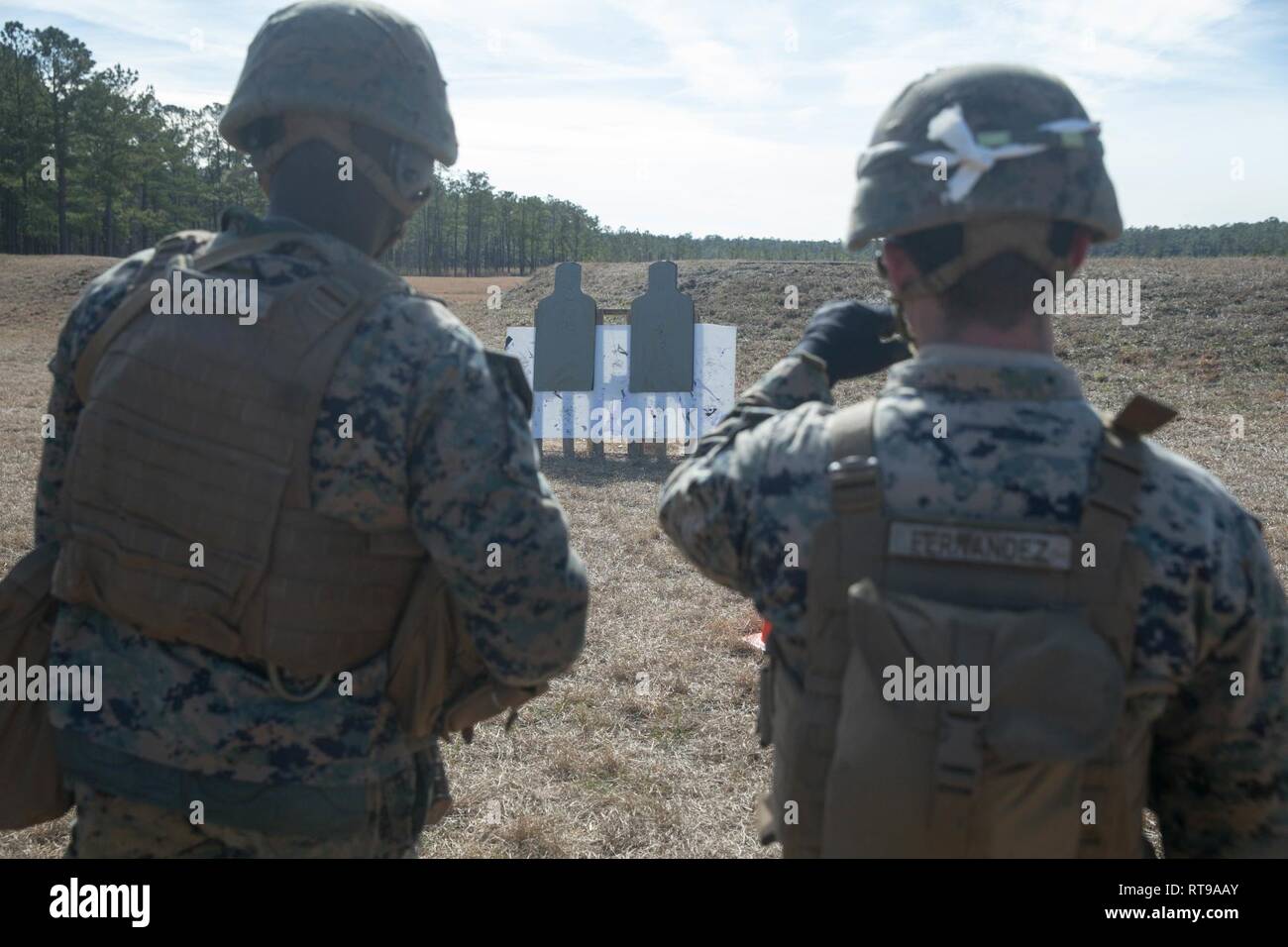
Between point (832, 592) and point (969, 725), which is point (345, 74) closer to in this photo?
point (832, 592)

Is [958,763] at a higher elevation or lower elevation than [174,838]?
higher

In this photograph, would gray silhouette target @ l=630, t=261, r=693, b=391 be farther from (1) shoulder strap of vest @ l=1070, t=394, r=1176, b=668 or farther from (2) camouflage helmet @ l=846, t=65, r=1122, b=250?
(1) shoulder strap of vest @ l=1070, t=394, r=1176, b=668

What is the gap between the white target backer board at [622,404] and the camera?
11.2 m

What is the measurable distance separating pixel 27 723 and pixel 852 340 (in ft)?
5.84

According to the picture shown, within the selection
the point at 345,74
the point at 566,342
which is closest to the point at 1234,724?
the point at 345,74

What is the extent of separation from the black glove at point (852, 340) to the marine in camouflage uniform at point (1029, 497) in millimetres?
276

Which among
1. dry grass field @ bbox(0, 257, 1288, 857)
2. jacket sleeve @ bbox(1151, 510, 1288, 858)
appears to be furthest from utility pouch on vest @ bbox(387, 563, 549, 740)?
dry grass field @ bbox(0, 257, 1288, 857)

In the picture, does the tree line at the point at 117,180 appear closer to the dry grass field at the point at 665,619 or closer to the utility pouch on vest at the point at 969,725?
the dry grass field at the point at 665,619

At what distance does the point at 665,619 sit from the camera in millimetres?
5863

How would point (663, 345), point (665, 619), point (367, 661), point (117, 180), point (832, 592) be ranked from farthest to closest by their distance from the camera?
point (117, 180)
point (663, 345)
point (665, 619)
point (367, 661)
point (832, 592)

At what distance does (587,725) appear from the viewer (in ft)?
14.8

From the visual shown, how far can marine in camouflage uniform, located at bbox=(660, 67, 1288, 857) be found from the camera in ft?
4.83

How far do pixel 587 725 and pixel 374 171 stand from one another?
3.05 m
